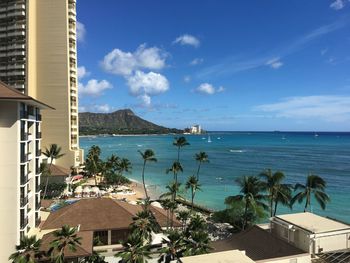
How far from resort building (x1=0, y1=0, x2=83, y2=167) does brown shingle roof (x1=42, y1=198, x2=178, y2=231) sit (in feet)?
170

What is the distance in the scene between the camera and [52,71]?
283 feet

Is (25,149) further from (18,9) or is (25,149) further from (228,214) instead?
(18,9)

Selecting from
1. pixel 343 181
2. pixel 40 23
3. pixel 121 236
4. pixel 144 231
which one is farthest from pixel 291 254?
pixel 40 23

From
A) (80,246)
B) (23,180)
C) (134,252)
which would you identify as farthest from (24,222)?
(134,252)

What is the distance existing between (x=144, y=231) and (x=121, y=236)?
36.4 ft

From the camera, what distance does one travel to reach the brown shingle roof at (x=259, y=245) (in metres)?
24.2

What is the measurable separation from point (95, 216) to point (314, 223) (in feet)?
74.5

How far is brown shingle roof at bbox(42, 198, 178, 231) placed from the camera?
1427 inches

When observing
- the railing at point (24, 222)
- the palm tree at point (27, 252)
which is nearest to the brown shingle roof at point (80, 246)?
the railing at point (24, 222)

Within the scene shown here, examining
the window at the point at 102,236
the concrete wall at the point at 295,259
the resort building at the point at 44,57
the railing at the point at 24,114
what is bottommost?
the window at the point at 102,236

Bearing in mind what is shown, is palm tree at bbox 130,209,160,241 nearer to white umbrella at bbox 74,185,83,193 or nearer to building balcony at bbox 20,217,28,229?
building balcony at bbox 20,217,28,229

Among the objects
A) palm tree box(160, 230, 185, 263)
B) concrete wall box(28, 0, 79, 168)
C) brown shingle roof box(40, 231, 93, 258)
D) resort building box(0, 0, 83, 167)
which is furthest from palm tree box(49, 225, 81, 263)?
concrete wall box(28, 0, 79, 168)

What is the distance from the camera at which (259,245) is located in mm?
26328

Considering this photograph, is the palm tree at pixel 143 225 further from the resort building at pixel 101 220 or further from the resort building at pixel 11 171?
the resort building at pixel 11 171
